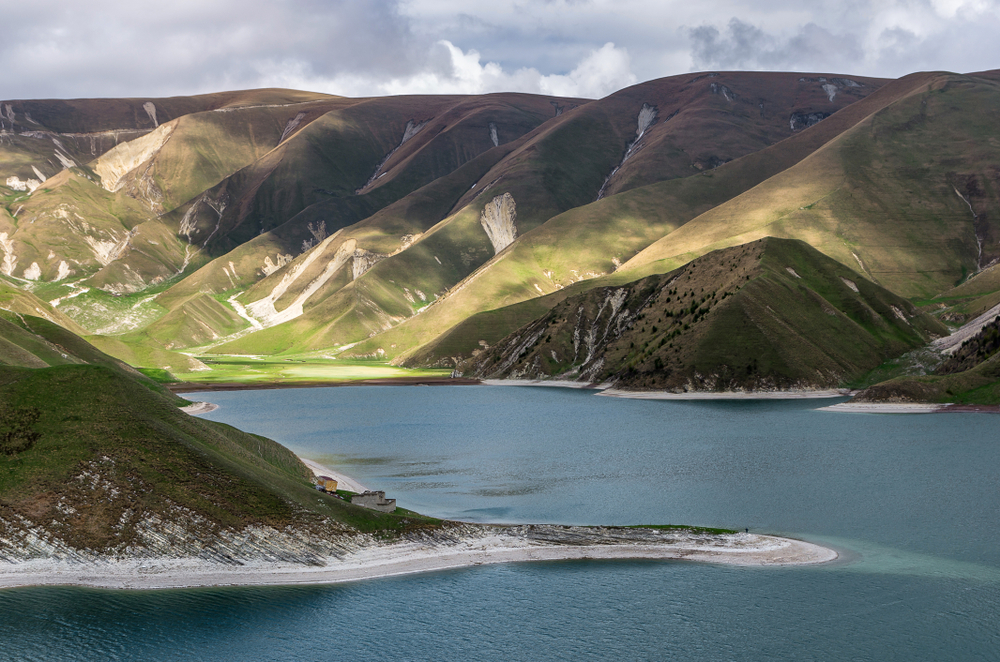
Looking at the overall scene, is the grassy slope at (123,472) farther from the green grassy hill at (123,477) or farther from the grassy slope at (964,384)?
the grassy slope at (964,384)

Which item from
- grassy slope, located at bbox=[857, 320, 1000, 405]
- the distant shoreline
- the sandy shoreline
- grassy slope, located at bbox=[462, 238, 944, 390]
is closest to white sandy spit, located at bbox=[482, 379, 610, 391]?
grassy slope, located at bbox=[462, 238, 944, 390]

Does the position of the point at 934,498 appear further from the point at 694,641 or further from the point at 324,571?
the point at 324,571

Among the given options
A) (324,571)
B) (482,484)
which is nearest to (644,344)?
(482,484)

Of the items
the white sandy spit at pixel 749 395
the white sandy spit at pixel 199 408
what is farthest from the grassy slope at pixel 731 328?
the white sandy spit at pixel 199 408

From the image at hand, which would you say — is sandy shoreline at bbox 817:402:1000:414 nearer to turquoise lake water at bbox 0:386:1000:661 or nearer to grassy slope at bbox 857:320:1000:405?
grassy slope at bbox 857:320:1000:405

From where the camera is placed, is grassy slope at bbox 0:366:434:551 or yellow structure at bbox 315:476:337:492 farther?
yellow structure at bbox 315:476:337:492

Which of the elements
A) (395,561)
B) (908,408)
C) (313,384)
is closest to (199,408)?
(313,384)
